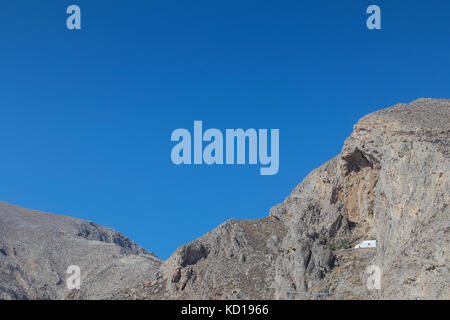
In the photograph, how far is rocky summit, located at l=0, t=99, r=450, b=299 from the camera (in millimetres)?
68750

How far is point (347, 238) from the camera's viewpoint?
302ft

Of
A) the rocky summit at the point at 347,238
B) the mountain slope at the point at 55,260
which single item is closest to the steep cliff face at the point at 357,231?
the rocky summit at the point at 347,238

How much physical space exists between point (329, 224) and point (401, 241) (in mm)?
20224

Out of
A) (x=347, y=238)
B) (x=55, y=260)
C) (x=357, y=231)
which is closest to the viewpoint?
(x=347, y=238)

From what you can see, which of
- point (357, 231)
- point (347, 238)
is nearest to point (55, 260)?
point (347, 238)

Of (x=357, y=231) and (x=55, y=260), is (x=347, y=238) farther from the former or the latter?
(x=55, y=260)

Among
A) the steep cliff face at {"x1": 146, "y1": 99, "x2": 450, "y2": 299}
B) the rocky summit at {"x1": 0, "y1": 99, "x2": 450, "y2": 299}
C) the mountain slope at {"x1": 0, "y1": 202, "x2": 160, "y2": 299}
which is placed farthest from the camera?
the mountain slope at {"x1": 0, "y1": 202, "x2": 160, "y2": 299}

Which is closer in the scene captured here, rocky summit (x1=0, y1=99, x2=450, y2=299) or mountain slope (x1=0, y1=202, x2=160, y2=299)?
rocky summit (x1=0, y1=99, x2=450, y2=299)

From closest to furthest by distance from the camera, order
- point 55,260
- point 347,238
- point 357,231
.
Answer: point 347,238, point 357,231, point 55,260

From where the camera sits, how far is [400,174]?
7912 cm

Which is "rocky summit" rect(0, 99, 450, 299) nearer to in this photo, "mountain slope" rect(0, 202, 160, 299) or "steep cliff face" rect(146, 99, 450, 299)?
"steep cliff face" rect(146, 99, 450, 299)

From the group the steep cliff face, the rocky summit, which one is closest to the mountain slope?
the rocky summit
